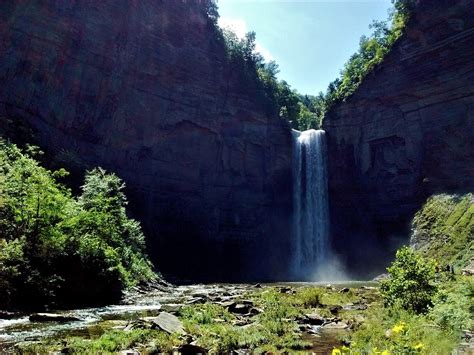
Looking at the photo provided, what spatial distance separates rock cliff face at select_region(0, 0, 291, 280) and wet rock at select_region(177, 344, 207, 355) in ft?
116

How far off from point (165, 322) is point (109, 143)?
38636 mm

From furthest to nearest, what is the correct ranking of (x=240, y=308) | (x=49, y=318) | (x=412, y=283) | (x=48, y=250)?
(x=48, y=250)
(x=240, y=308)
(x=49, y=318)
(x=412, y=283)

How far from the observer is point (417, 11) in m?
54.4

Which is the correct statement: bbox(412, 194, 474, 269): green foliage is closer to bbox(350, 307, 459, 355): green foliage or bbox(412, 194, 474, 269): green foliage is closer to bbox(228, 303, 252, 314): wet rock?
bbox(228, 303, 252, 314): wet rock

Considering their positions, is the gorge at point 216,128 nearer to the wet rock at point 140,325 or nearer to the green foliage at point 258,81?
the green foliage at point 258,81

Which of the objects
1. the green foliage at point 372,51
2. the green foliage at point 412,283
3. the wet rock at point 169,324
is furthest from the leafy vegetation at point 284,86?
the wet rock at point 169,324

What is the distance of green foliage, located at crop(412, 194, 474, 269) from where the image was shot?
1576 inches

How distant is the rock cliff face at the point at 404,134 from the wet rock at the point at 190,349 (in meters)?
43.1

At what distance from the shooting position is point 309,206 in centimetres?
5878

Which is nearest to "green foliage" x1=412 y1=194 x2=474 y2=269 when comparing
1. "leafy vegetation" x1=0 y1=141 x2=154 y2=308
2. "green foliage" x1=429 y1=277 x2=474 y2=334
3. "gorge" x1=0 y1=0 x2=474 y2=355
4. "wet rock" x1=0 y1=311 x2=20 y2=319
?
"gorge" x1=0 y1=0 x2=474 y2=355

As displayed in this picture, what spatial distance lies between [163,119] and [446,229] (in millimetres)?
34252

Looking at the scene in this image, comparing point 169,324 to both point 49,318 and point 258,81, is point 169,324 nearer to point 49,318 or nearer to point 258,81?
point 49,318

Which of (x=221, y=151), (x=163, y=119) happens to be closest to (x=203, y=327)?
(x=163, y=119)

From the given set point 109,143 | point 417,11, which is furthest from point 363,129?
point 109,143
